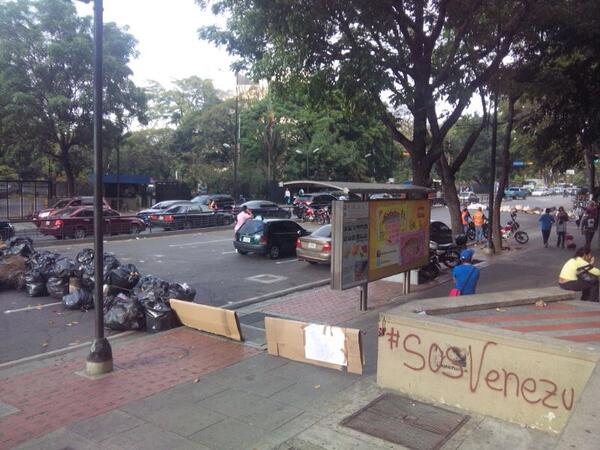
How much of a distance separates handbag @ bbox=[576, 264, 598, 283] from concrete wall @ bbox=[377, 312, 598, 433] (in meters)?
4.88

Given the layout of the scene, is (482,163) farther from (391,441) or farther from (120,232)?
(391,441)

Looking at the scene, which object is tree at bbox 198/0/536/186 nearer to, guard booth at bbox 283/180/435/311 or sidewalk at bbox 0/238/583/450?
guard booth at bbox 283/180/435/311

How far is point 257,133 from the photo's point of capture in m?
52.8

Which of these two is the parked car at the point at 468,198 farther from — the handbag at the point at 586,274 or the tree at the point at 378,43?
the handbag at the point at 586,274

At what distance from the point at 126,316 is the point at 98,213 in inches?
107

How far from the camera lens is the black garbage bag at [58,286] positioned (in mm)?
11156

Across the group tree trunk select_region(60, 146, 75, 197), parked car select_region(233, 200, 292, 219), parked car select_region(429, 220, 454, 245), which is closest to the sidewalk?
parked car select_region(429, 220, 454, 245)

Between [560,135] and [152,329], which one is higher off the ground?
[560,135]

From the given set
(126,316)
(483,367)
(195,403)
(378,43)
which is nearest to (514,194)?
(378,43)

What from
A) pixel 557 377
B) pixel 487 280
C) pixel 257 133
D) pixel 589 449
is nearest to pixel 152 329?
pixel 557 377

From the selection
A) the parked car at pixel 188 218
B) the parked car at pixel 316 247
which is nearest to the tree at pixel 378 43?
the parked car at pixel 316 247

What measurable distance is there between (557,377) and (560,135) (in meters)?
17.8

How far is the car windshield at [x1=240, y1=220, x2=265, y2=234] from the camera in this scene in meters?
18.0

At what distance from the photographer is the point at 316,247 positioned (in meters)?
16.3
